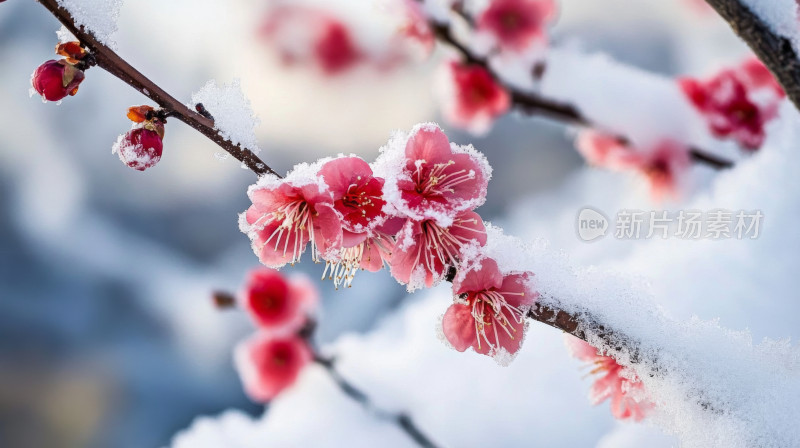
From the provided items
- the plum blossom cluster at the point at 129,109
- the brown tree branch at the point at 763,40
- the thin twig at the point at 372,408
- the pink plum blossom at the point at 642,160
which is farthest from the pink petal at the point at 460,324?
the pink plum blossom at the point at 642,160

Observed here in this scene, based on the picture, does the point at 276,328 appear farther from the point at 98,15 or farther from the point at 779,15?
the point at 779,15

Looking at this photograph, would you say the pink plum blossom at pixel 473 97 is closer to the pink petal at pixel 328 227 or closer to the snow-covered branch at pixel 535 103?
the snow-covered branch at pixel 535 103

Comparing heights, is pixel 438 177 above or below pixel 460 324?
above

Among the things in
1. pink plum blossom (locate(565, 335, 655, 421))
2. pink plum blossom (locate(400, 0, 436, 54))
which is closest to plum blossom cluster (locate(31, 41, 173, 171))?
pink plum blossom (locate(565, 335, 655, 421))

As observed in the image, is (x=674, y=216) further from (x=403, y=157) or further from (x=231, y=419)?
(x=231, y=419)

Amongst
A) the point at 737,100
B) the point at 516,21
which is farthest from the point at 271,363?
the point at 737,100
